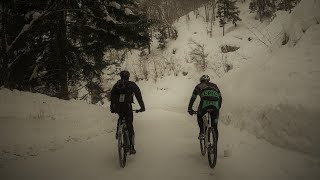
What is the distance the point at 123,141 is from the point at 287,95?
4.79m

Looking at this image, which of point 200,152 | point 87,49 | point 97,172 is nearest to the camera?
point 97,172

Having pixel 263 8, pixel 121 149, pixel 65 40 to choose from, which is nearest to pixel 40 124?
pixel 121 149

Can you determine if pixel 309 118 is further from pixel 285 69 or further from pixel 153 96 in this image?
pixel 153 96

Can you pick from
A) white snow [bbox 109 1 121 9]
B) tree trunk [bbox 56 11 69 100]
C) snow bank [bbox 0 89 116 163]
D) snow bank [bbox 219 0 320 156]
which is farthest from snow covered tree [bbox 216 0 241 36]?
snow bank [bbox 0 89 116 163]

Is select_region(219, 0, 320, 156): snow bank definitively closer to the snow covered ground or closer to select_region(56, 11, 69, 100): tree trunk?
the snow covered ground

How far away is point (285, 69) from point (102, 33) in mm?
9166

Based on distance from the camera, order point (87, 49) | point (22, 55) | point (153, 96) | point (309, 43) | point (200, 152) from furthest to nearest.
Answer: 1. point (153, 96)
2. point (87, 49)
3. point (22, 55)
4. point (309, 43)
5. point (200, 152)

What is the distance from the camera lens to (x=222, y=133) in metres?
10.3

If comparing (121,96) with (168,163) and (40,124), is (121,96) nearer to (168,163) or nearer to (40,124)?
(168,163)

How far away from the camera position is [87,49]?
14781mm

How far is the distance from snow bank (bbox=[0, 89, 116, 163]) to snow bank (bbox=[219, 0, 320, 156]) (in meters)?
5.85

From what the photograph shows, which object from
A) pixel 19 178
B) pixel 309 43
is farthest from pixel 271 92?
pixel 19 178

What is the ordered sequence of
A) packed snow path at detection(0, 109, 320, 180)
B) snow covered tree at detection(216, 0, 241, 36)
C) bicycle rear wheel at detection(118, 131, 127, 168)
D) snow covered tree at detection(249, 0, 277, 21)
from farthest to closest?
snow covered tree at detection(249, 0, 277, 21)
snow covered tree at detection(216, 0, 241, 36)
bicycle rear wheel at detection(118, 131, 127, 168)
packed snow path at detection(0, 109, 320, 180)

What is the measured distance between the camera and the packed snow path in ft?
19.7
